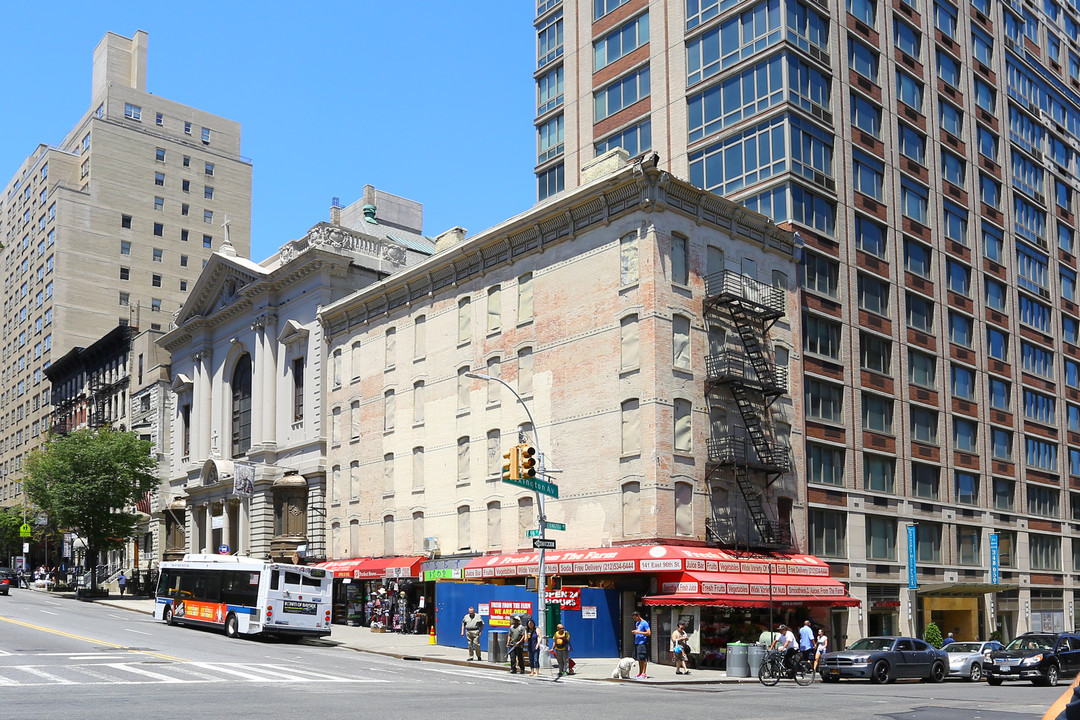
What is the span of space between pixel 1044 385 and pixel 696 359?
32.6 m

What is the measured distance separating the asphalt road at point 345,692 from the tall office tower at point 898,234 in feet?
55.0

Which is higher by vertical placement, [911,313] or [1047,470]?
[911,313]

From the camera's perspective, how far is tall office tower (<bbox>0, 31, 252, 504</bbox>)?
116188 mm

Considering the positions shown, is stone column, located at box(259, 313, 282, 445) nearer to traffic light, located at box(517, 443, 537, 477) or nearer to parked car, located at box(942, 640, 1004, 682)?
traffic light, located at box(517, 443, 537, 477)

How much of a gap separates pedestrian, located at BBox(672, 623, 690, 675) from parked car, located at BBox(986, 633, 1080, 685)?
9387 millimetres

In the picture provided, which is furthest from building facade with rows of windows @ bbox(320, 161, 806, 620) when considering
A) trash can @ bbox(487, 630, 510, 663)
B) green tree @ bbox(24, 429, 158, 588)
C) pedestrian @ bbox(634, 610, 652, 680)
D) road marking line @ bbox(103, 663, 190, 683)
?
green tree @ bbox(24, 429, 158, 588)

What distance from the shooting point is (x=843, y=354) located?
5053cm

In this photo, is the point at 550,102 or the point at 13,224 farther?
the point at 13,224

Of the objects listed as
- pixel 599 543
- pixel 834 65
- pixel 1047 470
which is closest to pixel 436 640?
pixel 599 543

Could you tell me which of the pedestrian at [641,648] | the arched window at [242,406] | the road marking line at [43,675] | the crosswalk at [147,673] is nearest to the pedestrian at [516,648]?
the pedestrian at [641,648]

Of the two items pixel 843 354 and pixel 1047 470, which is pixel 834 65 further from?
pixel 1047 470

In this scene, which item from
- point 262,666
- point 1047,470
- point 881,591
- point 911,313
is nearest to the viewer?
point 262,666

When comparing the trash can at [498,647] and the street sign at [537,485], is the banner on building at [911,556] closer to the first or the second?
the trash can at [498,647]

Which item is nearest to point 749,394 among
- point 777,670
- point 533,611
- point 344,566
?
point 533,611
